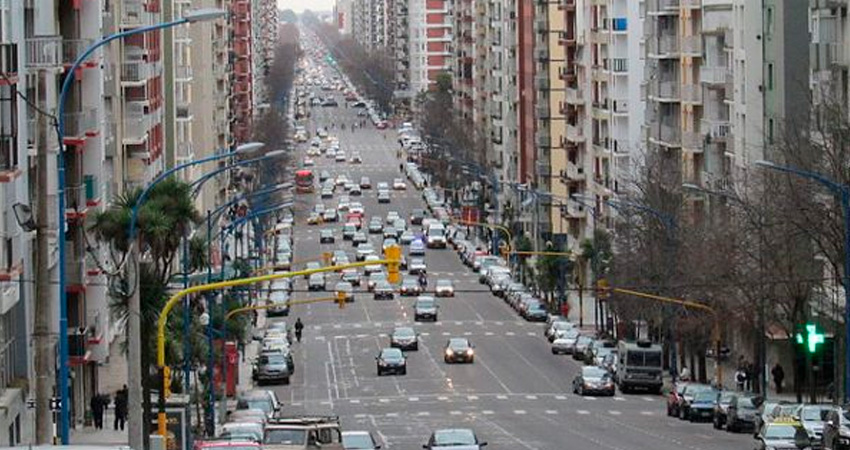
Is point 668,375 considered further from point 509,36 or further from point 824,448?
point 509,36

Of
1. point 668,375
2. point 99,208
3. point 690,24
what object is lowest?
point 668,375

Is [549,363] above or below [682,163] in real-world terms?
below

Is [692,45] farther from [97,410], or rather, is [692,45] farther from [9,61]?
[9,61]

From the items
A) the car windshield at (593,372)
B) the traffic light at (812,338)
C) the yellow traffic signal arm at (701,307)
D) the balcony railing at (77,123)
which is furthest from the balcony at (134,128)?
the traffic light at (812,338)

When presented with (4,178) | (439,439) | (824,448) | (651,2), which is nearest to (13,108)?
(4,178)

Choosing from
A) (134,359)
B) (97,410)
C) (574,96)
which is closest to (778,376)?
(97,410)

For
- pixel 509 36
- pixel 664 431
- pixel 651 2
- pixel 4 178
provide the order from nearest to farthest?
pixel 4 178
pixel 664 431
pixel 651 2
pixel 509 36
